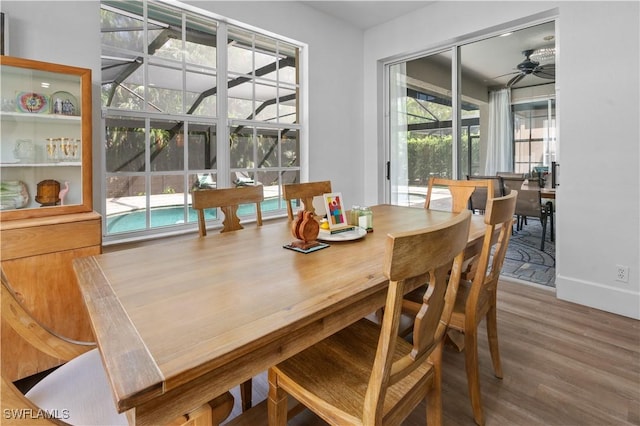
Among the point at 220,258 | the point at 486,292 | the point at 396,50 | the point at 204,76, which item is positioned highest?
the point at 396,50

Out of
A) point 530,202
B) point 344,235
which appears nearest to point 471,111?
point 530,202

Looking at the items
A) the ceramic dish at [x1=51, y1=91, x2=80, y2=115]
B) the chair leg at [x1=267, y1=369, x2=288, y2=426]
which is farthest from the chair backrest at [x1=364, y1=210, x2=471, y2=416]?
the ceramic dish at [x1=51, y1=91, x2=80, y2=115]

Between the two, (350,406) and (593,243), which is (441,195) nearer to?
(593,243)

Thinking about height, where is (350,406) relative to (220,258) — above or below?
below

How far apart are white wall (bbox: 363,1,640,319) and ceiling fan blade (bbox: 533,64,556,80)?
28 centimetres

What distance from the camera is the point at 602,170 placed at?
266 centimetres

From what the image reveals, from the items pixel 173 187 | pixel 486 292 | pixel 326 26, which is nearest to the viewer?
pixel 486 292

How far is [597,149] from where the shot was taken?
267 cm

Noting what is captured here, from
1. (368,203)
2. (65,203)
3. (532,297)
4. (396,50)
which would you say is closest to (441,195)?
(532,297)

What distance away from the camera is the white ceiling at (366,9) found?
11.9 ft

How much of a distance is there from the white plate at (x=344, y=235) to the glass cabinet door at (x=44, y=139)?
153cm

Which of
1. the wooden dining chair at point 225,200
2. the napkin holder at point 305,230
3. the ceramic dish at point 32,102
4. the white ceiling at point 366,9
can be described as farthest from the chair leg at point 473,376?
the white ceiling at point 366,9

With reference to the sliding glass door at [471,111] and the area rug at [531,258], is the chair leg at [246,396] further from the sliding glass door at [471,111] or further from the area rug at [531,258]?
the sliding glass door at [471,111]

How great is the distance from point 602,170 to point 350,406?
2807mm
